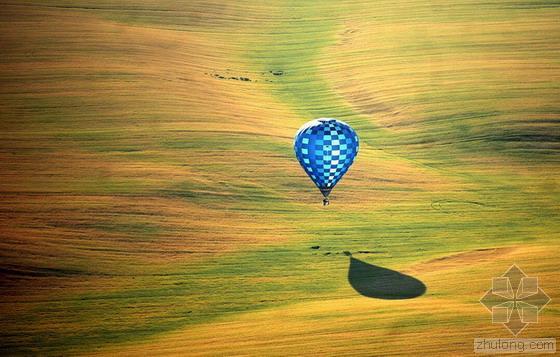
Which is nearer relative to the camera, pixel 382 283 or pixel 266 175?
pixel 382 283

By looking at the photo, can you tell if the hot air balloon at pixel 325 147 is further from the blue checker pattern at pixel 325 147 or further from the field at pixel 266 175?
the field at pixel 266 175

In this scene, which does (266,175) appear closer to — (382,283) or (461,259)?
(461,259)

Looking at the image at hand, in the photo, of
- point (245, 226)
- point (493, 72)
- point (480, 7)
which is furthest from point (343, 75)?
point (245, 226)

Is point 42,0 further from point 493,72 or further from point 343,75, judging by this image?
point 493,72

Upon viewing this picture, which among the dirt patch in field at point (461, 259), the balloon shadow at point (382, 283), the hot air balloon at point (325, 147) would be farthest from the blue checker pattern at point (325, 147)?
the dirt patch in field at point (461, 259)

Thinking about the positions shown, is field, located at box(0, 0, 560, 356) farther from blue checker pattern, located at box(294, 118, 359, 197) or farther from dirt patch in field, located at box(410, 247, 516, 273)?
Result: blue checker pattern, located at box(294, 118, 359, 197)

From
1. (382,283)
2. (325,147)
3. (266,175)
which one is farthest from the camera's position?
(266,175)

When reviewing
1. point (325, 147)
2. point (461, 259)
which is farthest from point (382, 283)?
point (325, 147)

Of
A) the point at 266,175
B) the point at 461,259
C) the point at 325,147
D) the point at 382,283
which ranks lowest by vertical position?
the point at 461,259

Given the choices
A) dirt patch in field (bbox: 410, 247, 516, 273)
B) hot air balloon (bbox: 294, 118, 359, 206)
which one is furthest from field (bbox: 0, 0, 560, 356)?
hot air balloon (bbox: 294, 118, 359, 206)
